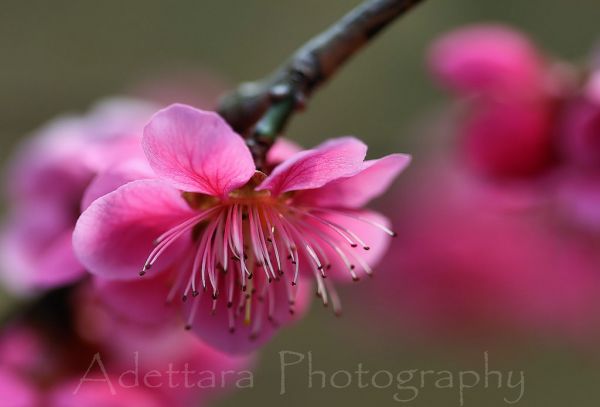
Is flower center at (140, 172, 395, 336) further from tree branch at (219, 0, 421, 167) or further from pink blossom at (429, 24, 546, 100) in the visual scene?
pink blossom at (429, 24, 546, 100)

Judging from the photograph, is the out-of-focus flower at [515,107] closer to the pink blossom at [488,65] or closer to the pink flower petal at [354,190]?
the pink blossom at [488,65]

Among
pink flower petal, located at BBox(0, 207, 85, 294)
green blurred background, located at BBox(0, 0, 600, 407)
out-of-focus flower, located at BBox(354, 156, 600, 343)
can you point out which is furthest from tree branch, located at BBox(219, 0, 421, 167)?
green blurred background, located at BBox(0, 0, 600, 407)

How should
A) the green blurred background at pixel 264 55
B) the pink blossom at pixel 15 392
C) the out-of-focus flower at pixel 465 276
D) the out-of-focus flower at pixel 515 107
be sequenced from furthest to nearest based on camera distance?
the green blurred background at pixel 264 55
the out-of-focus flower at pixel 465 276
the out-of-focus flower at pixel 515 107
the pink blossom at pixel 15 392

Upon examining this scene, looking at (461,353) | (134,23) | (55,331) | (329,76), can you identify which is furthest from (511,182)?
(134,23)

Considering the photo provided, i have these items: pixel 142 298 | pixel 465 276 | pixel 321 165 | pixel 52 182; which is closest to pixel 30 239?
pixel 52 182

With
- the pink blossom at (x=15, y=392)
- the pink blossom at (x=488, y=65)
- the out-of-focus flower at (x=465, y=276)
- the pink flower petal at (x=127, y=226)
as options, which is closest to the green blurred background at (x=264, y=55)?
the out-of-focus flower at (x=465, y=276)
